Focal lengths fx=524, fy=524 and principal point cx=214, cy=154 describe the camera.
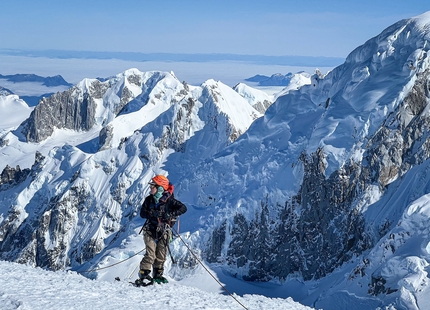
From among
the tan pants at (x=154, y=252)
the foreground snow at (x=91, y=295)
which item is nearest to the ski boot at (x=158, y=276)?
the tan pants at (x=154, y=252)

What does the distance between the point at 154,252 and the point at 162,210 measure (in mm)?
1730

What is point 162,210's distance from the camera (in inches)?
693

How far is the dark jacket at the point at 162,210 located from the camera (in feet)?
57.2

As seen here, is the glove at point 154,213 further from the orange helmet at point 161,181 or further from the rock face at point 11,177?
the rock face at point 11,177

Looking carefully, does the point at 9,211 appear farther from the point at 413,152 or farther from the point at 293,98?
the point at 413,152

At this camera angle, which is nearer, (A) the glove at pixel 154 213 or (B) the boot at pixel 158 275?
(A) the glove at pixel 154 213

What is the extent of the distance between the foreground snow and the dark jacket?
2150 mm

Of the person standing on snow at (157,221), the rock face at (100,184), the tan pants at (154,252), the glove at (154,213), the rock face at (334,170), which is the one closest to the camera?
the person standing on snow at (157,221)

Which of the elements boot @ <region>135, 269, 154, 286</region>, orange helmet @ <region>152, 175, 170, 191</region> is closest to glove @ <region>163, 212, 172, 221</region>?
orange helmet @ <region>152, 175, 170, 191</region>

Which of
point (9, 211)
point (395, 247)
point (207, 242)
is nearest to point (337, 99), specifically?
point (207, 242)

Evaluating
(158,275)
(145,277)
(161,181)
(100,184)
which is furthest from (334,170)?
(100,184)

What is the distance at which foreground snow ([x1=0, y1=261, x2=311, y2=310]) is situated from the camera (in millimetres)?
14422

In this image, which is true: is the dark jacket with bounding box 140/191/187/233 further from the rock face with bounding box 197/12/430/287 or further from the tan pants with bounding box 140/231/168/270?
the rock face with bounding box 197/12/430/287

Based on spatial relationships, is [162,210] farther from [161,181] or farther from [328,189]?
[328,189]
